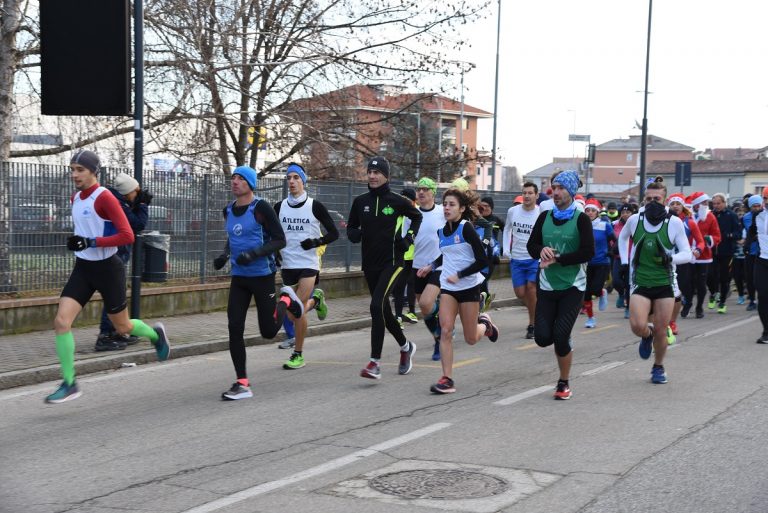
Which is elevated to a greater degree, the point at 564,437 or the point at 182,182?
the point at 182,182

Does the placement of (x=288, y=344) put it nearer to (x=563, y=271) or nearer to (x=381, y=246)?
(x=381, y=246)

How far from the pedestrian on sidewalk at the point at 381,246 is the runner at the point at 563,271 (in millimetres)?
1453

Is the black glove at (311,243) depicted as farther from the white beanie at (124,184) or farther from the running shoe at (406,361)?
the white beanie at (124,184)

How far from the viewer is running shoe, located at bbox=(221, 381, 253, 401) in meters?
8.66

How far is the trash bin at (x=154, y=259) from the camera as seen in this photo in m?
14.1

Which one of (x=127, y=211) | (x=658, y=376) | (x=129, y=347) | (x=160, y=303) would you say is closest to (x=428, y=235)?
(x=658, y=376)

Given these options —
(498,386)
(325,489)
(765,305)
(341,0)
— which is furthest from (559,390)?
(341,0)

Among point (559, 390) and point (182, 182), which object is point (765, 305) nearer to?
point (559, 390)

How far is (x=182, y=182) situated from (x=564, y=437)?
9809mm

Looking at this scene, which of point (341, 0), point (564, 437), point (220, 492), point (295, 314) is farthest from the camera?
point (341, 0)

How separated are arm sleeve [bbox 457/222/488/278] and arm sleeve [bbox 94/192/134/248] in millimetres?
2870

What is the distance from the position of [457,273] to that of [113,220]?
9.77ft

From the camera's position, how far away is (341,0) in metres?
18.4

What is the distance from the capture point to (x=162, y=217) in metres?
15.1
